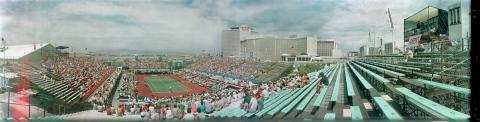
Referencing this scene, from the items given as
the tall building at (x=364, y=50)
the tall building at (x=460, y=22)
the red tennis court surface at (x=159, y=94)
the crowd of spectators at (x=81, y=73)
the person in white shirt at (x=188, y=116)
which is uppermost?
the tall building at (x=460, y=22)

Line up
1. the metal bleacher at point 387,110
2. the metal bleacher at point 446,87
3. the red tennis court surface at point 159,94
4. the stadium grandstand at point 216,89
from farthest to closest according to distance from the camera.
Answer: the red tennis court surface at point 159,94
the stadium grandstand at point 216,89
the metal bleacher at point 387,110
the metal bleacher at point 446,87

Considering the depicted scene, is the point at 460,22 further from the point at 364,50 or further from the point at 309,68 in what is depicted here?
the point at 309,68

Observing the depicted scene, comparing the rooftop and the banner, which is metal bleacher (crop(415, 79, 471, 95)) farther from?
the rooftop

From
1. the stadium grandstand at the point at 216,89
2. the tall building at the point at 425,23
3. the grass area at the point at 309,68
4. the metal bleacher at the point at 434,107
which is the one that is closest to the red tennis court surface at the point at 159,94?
the stadium grandstand at the point at 216,89

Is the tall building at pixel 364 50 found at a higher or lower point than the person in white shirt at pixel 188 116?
higher

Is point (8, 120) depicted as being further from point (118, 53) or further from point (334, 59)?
point (334, 59)

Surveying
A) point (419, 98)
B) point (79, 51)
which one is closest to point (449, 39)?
point (419, 98)

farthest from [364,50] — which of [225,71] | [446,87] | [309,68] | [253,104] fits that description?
[225,71]

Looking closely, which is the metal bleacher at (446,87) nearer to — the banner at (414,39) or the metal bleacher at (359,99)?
Answer: the metal bleacher at (359,99)
